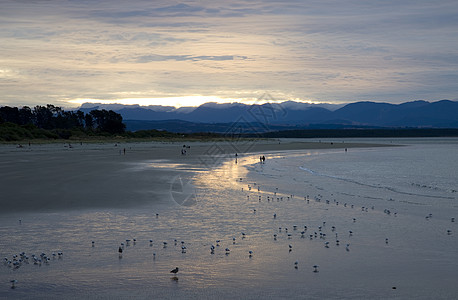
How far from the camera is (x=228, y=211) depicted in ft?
59.4

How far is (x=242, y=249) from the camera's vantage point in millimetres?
12250

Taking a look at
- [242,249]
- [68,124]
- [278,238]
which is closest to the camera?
[242,249]

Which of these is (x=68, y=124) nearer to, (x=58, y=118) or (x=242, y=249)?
(x=58, y=118)

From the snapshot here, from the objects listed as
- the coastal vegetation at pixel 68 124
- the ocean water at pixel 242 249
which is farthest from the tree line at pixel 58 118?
the ocean water at pixel 242 249

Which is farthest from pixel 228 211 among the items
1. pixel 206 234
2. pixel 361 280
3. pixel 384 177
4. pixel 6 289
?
pixel 384 177

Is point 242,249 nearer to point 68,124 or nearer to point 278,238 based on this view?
point 278,238

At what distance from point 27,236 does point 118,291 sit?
565 cm

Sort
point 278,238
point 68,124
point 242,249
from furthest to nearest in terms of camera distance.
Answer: point 68,124
point 278,238
point 242,249

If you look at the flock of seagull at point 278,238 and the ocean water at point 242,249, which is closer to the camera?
the ocean water at point 242,249

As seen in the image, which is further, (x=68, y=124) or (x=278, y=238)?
(x=68, y=124)

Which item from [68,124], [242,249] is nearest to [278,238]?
[242,249]

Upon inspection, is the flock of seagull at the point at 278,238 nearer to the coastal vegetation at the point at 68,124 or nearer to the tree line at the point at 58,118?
the coastal vegetation at the point at 68,124

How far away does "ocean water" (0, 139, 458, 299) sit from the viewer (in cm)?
923

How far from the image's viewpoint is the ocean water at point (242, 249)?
9.23 metres
